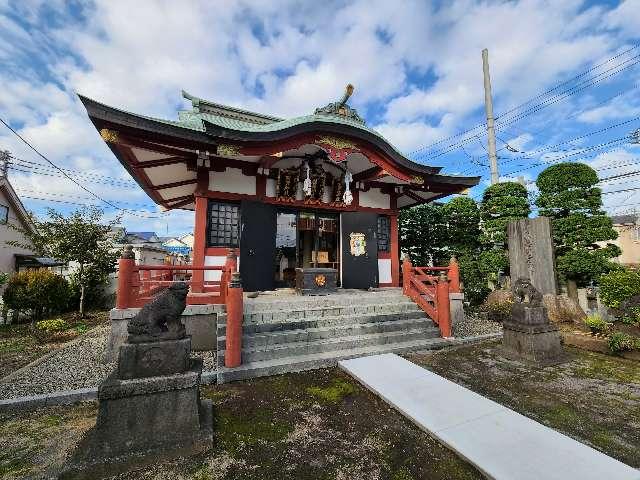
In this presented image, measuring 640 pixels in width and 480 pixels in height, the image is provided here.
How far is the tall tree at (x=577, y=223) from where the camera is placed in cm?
944

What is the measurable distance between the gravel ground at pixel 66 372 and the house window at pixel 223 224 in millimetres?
3336

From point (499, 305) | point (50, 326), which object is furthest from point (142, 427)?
point (499, 305)

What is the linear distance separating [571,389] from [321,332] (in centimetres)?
426

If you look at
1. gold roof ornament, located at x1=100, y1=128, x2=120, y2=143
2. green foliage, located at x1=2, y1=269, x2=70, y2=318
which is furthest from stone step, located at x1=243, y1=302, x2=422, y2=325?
green foliage, located at x1=2, y1=269, x2=70, y2=318

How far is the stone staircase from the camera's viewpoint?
536cm

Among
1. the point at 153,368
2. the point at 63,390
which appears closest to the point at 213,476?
the point at 153,368

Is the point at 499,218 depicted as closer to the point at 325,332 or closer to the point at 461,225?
the point at 461,225

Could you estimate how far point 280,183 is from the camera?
361 inches

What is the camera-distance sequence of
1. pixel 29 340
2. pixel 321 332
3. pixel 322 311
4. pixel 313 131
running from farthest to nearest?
pixel 29 340 → pixel 313 131 → pixel 322 311 → pixel 321 332

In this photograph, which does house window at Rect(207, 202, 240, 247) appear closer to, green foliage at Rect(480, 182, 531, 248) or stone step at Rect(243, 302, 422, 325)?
stone step at Rect(243, 302, 422, 325)

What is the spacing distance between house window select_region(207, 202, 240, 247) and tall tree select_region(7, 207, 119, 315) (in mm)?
6475

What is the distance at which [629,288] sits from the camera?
6.55 meters

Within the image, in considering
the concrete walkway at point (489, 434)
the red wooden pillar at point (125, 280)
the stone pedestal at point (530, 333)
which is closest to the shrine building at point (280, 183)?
the red wooden pillar at point (125, 280)

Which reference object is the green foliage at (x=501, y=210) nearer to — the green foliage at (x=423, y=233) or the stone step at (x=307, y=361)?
the green foliage at (x=423, y=233)
